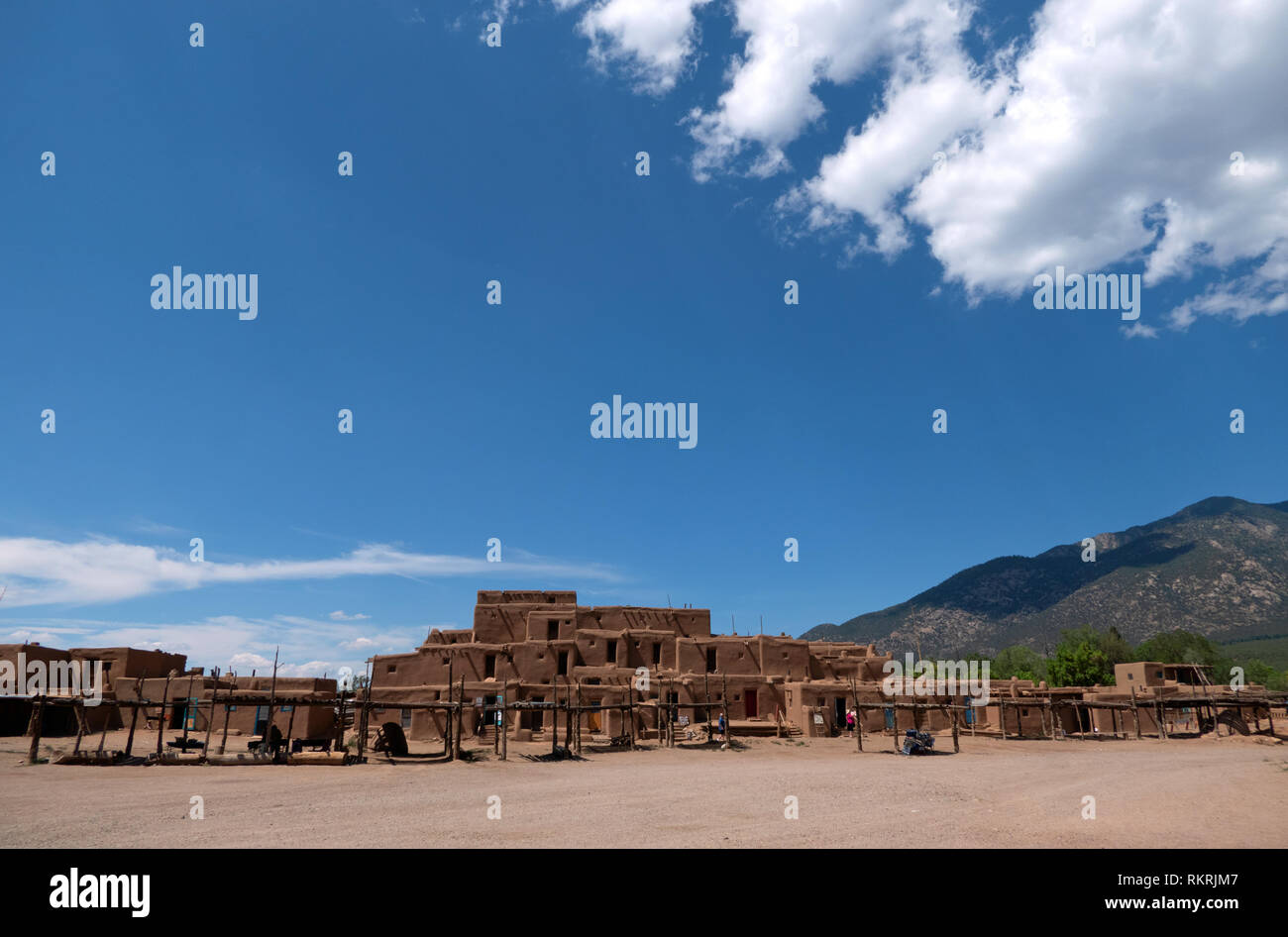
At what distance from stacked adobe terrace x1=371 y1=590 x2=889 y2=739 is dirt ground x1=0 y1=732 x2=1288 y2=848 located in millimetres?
8704

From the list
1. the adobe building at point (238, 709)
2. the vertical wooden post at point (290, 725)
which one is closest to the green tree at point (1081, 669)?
the adobe building at point (238, 709)

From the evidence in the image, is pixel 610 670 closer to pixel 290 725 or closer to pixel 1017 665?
pixel 290 725

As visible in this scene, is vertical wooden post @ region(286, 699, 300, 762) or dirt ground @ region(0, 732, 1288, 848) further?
vertical wooden post @ region(286, 699, 300, 762)

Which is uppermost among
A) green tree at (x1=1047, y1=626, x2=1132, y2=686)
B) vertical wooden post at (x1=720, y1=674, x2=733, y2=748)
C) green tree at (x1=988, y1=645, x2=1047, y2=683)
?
vertical wooden post at (x1=720, y1=674, x2=733, y2=748)

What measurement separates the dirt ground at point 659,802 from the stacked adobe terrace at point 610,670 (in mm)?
8704

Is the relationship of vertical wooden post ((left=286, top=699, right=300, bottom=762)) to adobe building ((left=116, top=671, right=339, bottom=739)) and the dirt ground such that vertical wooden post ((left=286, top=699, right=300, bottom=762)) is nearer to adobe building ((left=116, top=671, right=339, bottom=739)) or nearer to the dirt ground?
adobe building ((left=116, top=671, right=339, bottom=739))

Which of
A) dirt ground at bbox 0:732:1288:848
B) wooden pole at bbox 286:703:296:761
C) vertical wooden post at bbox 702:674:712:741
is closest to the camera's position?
dirt ground at bbox 0:732:1288:848

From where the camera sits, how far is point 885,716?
1861 inches

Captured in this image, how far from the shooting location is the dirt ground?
15250mm

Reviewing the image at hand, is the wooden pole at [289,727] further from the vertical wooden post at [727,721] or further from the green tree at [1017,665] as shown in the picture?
the green tree at [1017,665]

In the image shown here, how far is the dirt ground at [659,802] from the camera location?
15.2 metres

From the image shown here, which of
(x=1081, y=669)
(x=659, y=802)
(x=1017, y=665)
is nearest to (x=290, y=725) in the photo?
(x=659, y=802)

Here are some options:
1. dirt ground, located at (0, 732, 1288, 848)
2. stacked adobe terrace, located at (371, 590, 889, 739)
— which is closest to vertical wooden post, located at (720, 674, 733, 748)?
stacked adobe terrace, located at (371, 590, 889, 739)

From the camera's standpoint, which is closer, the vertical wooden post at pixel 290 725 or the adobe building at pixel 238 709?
the vertical wooden post at pixel 290 725
